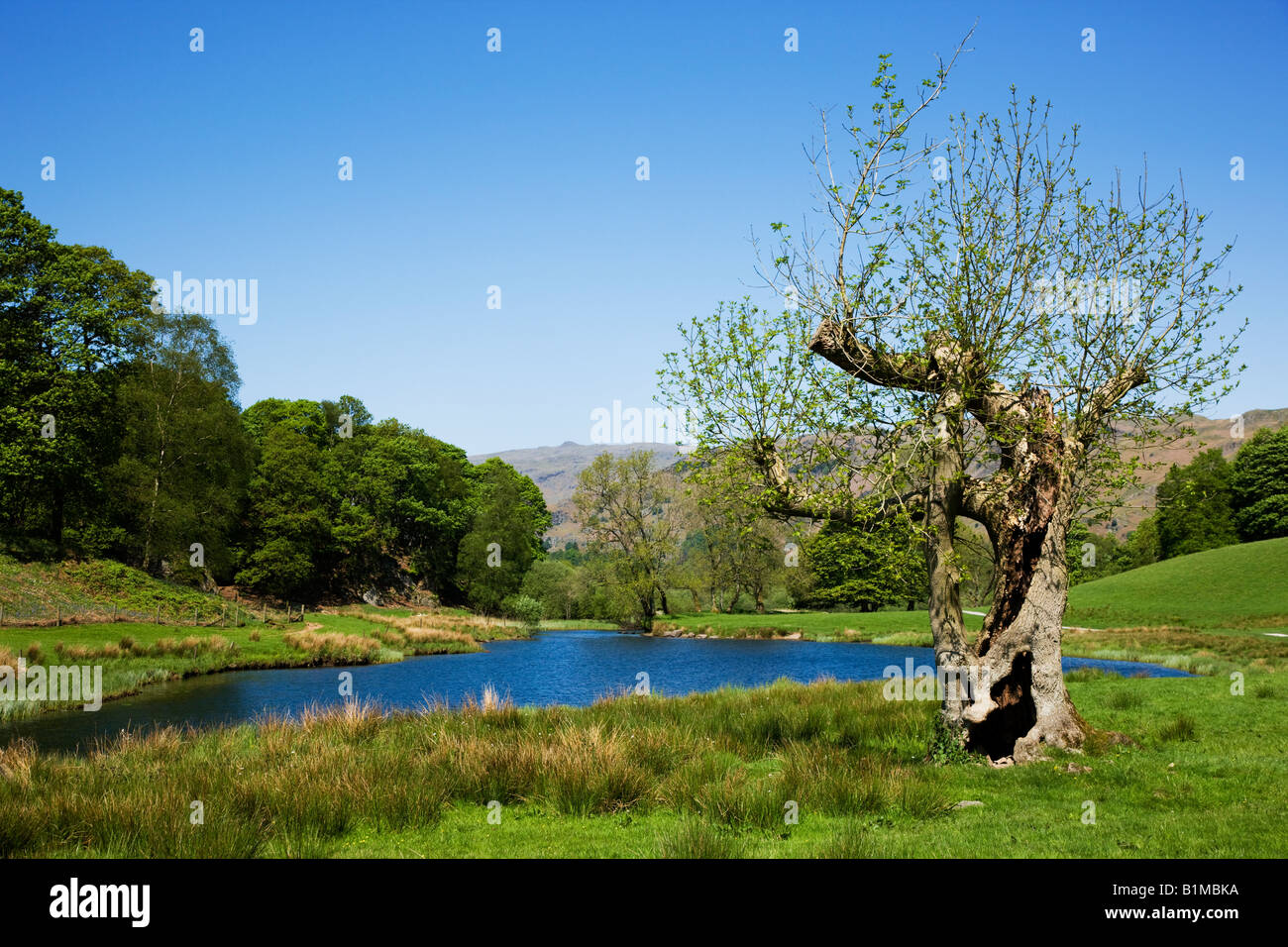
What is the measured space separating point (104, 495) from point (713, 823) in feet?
157

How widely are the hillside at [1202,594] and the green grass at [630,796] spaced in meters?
37.9

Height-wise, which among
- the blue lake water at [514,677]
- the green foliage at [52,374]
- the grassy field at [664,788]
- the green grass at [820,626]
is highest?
the green foliage at [52,374]

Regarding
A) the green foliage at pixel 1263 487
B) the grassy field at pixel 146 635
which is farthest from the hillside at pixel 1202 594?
the grassy field at pixel 146 635

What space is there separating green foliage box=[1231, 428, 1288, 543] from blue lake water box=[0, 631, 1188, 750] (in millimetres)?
46322

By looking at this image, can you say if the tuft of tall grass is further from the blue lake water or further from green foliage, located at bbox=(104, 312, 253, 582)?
green foliage, located at bbox=(104, 312, 253, 582)

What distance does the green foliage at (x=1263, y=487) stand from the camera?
69438mm

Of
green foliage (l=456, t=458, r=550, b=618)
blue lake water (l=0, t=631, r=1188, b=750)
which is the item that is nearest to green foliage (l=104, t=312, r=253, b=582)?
blue lake water (l=0, t=631, r=1188, b=750)

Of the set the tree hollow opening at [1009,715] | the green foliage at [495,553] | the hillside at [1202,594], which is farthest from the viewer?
the green foliage at [495,553]

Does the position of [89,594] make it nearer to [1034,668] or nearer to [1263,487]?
[1034,668]

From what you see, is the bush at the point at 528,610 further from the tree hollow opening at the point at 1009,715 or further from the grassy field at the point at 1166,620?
the tree hollow opening at the point at 1009,715

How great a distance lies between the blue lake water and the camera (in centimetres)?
2155
